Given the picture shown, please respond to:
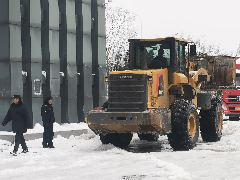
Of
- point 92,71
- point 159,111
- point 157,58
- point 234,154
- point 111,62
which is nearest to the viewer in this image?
point 234,154

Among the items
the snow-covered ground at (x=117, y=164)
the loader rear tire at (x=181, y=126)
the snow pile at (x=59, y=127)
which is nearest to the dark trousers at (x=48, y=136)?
the snow-covered ground at (x=117, y=164)

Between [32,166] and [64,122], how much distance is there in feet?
38.4

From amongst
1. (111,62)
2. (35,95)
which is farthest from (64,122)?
(111,62)

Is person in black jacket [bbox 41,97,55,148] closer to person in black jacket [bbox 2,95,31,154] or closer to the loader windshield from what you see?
person in black jacket [bbox 2,95,31,154]

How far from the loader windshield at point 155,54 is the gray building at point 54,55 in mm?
5991

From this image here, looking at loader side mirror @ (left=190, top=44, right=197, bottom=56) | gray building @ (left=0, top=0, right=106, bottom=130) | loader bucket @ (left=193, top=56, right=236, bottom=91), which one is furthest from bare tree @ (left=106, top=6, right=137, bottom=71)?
loader side mirror @ (left=190, top=44, right=197, bottom=56)

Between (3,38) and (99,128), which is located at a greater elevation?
(3,38)

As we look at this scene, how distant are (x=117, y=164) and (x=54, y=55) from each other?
11415 mm

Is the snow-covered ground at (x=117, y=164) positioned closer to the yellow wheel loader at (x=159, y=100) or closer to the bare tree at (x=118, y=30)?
the yellow wheel loader at (x=159, y=100)

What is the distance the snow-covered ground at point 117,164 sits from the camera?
1070cm

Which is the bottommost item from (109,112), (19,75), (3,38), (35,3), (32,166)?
(32,166)

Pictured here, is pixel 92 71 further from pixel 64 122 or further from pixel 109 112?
pixel 109 112

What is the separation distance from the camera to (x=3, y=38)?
20.4 metres

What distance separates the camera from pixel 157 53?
665 inches
